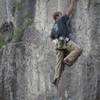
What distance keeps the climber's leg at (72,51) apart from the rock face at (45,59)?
216mm

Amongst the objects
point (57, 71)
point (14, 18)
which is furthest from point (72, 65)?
point (14, 18)

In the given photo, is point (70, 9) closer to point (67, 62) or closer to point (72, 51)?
point (72, 51)

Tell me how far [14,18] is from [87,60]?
3.40 m

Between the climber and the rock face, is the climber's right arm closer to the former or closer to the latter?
the climber

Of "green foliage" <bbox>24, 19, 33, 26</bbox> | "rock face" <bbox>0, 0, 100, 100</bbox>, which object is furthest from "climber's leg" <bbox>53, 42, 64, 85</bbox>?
"green foliage" <bbox>24, 19, 33, 26</bbox>

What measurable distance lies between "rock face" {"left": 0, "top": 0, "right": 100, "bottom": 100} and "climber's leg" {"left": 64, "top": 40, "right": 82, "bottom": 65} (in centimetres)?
22

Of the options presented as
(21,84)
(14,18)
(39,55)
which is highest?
(14,18)

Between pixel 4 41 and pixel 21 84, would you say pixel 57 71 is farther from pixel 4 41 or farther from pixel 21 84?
pixel 4 41

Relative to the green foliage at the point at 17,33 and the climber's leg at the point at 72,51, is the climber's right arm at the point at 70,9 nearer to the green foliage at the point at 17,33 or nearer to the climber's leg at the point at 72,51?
the climber's leg at the point at 72,51

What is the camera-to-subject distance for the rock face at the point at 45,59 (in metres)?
9.66

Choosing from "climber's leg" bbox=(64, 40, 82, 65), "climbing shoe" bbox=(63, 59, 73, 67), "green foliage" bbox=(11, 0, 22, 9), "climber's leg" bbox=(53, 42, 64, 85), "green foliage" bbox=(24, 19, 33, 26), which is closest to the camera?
"climber's leg" bbox=(64, 40, 82, 65)

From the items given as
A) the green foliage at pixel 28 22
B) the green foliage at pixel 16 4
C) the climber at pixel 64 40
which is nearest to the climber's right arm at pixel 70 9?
the climber at pixel 64 40

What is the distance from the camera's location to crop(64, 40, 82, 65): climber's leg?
31.4 feet

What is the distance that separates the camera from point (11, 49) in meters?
12.1
